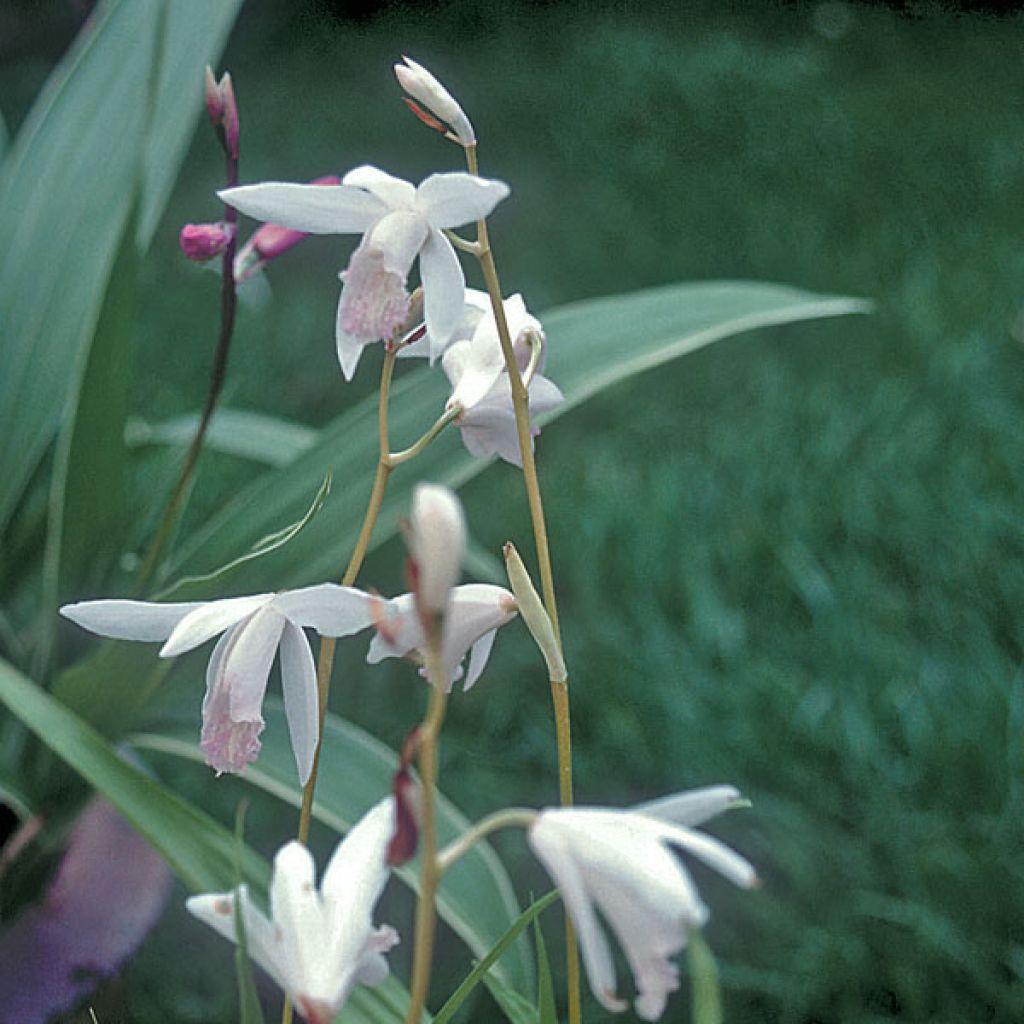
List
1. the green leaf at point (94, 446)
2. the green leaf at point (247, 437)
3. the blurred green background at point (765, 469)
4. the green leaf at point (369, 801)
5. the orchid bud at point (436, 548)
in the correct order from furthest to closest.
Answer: the green leaf at point (247, 437)
the blurred green background at point (765, 469)
the green leaf at point (94, 446)
the green leaf at point (369, 801)
the orchid bud at point (436, 548)

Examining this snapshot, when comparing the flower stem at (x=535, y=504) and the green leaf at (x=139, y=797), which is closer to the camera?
the flower stem at (x=535, y=504)

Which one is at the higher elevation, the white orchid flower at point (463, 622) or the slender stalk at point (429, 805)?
the slender stalk at point (429, 805)

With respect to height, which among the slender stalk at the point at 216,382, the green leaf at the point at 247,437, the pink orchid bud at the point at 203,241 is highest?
the pink orchid bud at the point at 203,241

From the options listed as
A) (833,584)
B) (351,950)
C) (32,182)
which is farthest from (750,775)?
(351,950)

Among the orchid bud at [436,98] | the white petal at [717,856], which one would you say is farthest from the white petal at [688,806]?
the orchid bud at [436,98]

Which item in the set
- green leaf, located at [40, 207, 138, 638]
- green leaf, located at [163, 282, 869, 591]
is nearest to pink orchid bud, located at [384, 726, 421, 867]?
green leaf, located at [163, 282, 869, 591]

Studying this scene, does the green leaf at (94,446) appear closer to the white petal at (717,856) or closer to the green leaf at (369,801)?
the green leaf at (369,801)

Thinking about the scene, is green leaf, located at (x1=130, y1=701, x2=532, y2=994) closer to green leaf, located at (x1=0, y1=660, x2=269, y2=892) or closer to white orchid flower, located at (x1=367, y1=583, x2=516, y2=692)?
green leaf, located at (x1=0, y1=660, x2=269, y2=892)
